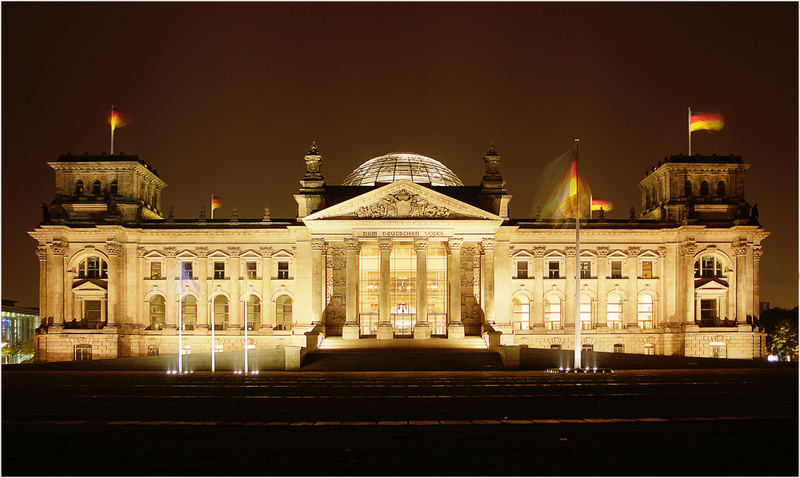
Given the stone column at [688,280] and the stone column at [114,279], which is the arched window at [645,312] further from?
the stone column at [114,279]

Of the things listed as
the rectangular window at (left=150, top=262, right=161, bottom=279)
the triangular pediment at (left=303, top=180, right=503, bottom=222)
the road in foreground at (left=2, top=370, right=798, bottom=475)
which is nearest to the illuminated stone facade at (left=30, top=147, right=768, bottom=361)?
the rectangular window at (left=150, top=262, right=161, bottom=279)

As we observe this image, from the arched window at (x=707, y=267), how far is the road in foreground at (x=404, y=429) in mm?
40090

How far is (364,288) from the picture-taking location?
7306 centimetres

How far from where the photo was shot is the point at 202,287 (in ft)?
252

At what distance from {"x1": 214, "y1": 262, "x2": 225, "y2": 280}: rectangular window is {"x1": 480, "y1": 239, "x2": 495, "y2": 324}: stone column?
2885 cm

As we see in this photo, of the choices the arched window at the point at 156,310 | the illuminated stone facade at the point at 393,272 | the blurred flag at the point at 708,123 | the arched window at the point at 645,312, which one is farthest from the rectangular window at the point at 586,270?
the arched window at the point at 156,310

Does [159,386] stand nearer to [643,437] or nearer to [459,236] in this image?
[643,437]

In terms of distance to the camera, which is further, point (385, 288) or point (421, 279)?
point (421, 279)

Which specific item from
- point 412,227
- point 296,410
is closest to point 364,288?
point 412,227

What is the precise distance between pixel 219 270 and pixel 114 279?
10.8m

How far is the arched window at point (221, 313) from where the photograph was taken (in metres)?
76.9

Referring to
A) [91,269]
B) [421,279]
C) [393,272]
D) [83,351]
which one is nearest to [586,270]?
[421,279]

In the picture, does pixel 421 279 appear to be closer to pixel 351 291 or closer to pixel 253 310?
pixel 351 291

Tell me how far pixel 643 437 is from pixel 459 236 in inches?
1874
